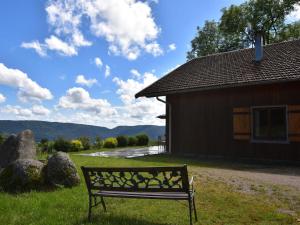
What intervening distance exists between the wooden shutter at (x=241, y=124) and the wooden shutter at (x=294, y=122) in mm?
1647

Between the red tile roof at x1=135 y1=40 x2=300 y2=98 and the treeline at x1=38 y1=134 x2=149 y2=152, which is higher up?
the red tile roof at x1=135 y1=40 x2=300 y2=98

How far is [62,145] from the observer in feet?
78.9

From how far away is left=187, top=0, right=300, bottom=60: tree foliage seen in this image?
103 feet

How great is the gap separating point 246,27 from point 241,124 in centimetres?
2089

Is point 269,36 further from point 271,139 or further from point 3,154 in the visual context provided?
point 3,154

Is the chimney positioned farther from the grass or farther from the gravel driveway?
the grass

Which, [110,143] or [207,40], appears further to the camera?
[207,40]

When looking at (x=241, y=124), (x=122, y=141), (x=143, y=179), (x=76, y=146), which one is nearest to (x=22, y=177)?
(x=143, y=179)

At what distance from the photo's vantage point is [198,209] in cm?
624

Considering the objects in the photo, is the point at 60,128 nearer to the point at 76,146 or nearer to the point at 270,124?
the point at 76,146

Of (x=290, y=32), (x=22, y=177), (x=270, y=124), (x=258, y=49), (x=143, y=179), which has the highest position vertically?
(x=290, y=32)

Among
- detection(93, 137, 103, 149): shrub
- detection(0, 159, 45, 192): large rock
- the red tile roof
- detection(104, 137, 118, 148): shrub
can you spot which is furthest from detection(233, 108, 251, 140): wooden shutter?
detection(93, 137, 103, 149): shrub

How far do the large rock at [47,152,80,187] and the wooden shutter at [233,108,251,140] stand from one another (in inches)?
338

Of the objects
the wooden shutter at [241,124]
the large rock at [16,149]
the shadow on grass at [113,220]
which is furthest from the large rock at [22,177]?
the wooden shutter at [241,124]
